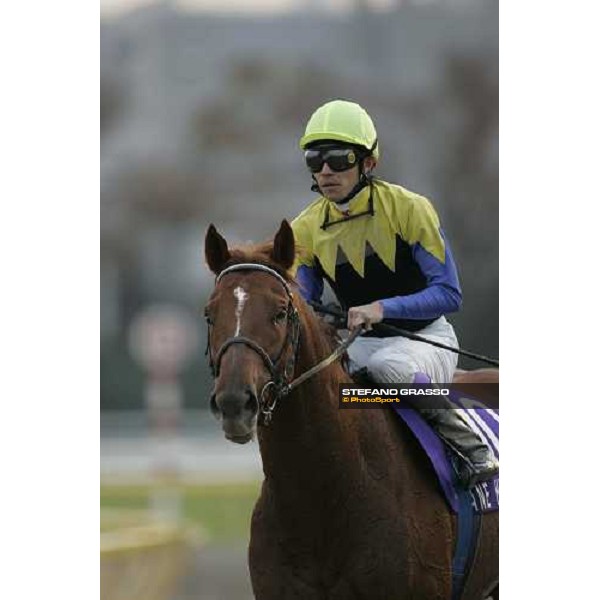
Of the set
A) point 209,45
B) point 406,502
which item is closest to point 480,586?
point 406,502

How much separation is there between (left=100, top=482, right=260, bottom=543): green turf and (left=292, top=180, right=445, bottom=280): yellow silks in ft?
4.14

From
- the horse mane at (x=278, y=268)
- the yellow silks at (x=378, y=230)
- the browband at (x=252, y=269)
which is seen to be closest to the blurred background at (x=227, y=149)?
the yellow silks at (x=378, y=230)

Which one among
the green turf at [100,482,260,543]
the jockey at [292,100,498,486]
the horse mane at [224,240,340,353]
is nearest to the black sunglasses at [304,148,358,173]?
the jockey at [292,100,498,486]

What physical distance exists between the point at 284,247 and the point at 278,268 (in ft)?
0.23

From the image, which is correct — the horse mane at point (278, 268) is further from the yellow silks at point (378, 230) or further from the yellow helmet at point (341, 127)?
the yellow helmet at point (341, 127)

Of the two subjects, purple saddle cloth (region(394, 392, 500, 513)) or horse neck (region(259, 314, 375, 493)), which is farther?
purple saddle cloth (region(394, 392, 500, 513))

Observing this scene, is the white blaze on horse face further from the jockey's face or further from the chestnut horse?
the jockey's face

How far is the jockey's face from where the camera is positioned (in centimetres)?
417

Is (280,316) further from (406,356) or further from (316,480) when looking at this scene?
(406,356)

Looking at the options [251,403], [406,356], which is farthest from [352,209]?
[251,403]

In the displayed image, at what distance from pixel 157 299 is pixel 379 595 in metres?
1.86

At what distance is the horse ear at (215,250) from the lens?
345 centimetres

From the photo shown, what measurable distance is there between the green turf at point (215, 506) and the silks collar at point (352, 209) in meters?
1.38

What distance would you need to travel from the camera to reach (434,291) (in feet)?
13.8
